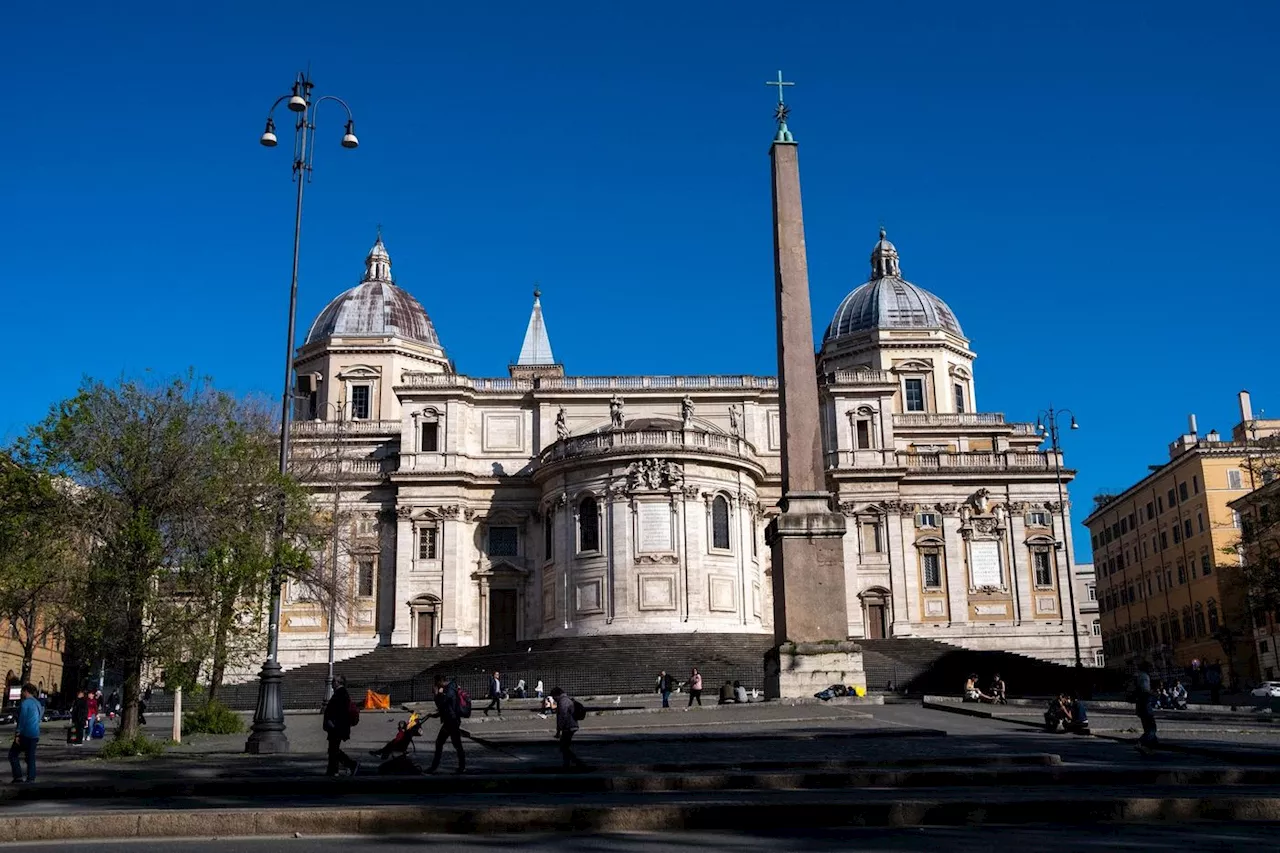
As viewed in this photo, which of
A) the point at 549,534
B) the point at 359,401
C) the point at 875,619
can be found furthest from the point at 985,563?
the point at 359,401

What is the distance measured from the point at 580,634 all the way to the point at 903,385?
27456mm

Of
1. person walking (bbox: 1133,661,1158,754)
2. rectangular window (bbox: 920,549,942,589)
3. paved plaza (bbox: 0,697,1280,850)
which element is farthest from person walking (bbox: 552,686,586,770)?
rectangular window (bbox: 920,549,942,589)

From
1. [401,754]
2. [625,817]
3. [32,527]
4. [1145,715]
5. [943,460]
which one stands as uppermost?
[943,460]

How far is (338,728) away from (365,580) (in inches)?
1668

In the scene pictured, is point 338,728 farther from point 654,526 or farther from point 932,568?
point 932,568

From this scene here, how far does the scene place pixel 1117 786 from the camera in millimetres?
14383

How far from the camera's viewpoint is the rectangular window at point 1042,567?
59375 mm

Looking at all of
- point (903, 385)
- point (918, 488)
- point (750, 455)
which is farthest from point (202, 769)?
point (903, 385)

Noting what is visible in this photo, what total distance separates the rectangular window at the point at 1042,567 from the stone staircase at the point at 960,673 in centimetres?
964

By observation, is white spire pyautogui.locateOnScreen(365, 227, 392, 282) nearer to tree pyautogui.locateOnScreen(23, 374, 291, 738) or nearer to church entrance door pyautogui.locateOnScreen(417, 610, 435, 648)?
church entrance door pyautogui.locateOnScreen(417, 610, 435, 648)

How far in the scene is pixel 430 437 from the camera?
60.2 meters

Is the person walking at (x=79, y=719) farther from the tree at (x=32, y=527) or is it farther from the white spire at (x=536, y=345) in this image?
the white spire at (x=536, y=345)

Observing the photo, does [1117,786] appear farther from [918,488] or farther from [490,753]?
[918,488]

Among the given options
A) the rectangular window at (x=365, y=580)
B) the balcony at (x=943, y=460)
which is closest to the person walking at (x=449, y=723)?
the rectangular window at (x=365, y=580)
